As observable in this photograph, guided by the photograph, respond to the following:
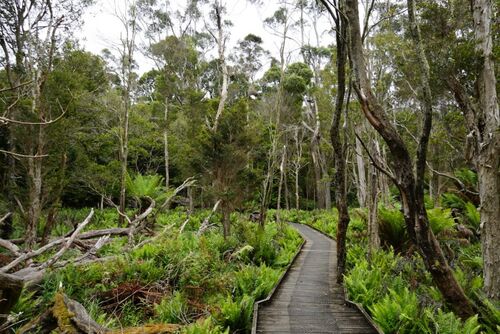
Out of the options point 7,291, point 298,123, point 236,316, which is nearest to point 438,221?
point 236,316

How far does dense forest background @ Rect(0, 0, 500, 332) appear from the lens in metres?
5.30

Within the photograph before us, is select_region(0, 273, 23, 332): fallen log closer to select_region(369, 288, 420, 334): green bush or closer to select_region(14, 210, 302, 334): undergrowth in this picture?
select_region(14, 210, 302, 334): undergrowth

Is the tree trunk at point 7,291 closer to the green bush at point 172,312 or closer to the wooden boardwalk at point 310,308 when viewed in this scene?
the green bush at point 172,312

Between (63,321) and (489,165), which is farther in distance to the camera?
(489,165)

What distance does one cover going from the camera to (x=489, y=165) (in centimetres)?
575

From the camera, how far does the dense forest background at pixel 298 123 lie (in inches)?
209

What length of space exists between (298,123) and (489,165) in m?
21.1

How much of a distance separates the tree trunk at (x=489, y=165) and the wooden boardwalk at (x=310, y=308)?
2343mm

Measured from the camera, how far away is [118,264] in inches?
305

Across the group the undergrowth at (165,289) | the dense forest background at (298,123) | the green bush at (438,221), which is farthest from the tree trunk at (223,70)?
the green bush at (438,221)

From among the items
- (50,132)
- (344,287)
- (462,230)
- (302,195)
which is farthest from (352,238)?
(302,195)

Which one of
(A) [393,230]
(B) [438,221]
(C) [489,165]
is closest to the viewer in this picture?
(C) [489,165]

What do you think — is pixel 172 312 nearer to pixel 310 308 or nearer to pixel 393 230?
pixel 310 308

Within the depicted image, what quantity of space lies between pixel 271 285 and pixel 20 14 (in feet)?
45.2
